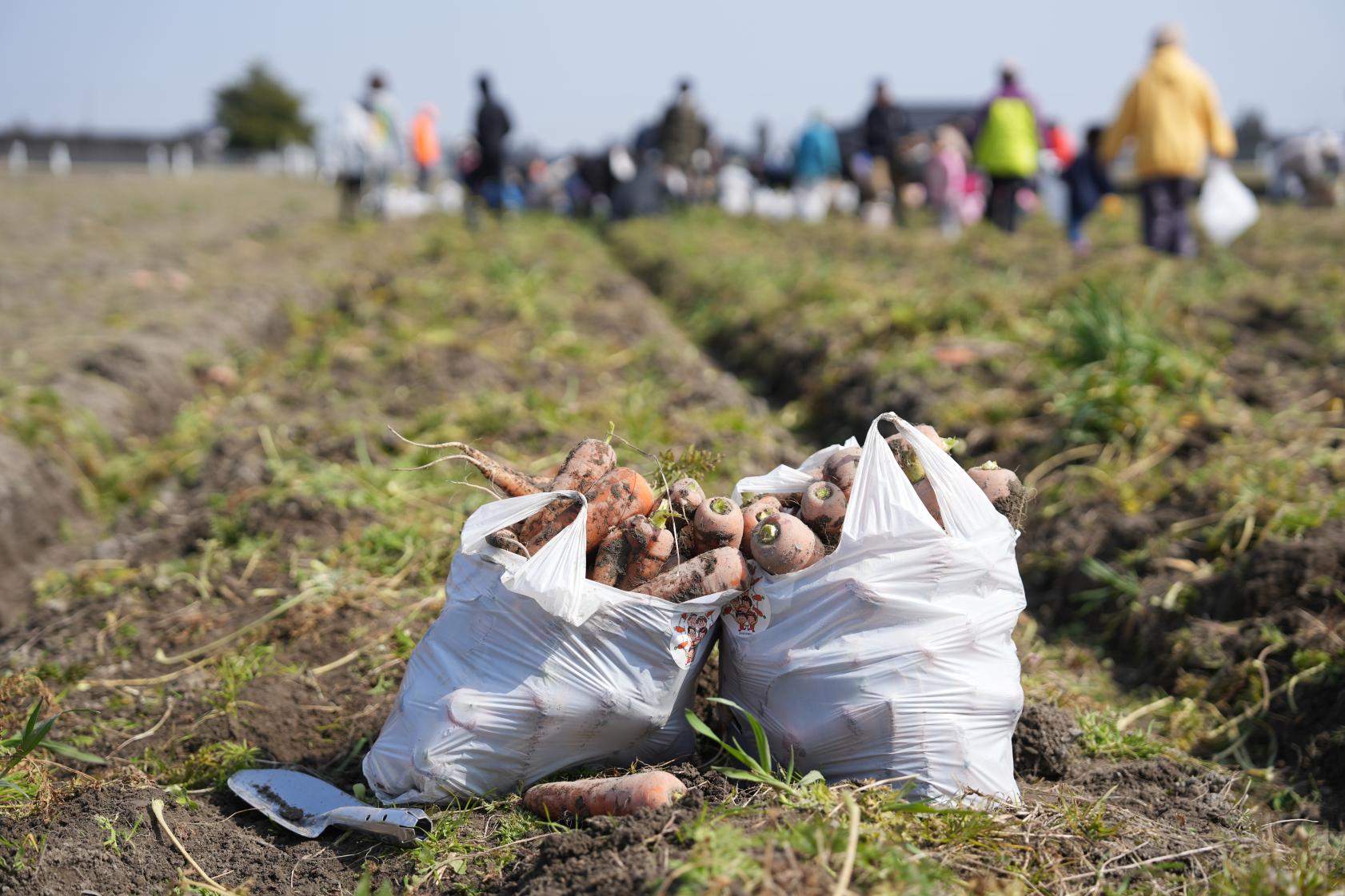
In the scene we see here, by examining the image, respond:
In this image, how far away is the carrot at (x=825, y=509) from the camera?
8.14 ft

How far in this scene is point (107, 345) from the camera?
7.02 metres

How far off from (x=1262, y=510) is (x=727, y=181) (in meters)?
16.9

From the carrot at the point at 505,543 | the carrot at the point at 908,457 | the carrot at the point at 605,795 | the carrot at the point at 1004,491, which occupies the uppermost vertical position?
the carrot at the point at 908,457

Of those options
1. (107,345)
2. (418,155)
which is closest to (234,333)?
(107,345)

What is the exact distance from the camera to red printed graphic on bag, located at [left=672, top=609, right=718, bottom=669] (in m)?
2.39

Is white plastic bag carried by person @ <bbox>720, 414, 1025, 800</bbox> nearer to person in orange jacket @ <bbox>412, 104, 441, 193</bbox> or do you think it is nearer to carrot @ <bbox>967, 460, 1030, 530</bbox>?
carrot @ <bbox>967, 460, 1030, 530</bbox>

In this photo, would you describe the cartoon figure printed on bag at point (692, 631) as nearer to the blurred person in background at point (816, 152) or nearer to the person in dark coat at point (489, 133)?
the person in dark coat at point (489, 133)

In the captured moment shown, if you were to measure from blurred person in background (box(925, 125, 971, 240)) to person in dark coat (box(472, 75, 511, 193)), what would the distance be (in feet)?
18.9

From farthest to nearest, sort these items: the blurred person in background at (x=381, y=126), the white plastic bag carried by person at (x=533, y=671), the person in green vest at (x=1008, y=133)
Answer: the blurred person in background at (x=381, y=126)
the person in green vest at (x=1008, y=133)
the white plastic bag carried by person at (x=533, y=671)

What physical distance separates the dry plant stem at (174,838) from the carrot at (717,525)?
1.25 m

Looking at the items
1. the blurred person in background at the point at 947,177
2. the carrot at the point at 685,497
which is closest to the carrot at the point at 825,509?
the carrot at the point at 685,497

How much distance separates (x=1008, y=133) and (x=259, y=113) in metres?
61.9

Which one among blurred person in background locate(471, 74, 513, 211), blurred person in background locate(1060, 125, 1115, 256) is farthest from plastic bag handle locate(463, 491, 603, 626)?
blurred person in background locate(471, 74, 513, 211)

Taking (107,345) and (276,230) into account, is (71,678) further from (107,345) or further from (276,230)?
(276,230)
